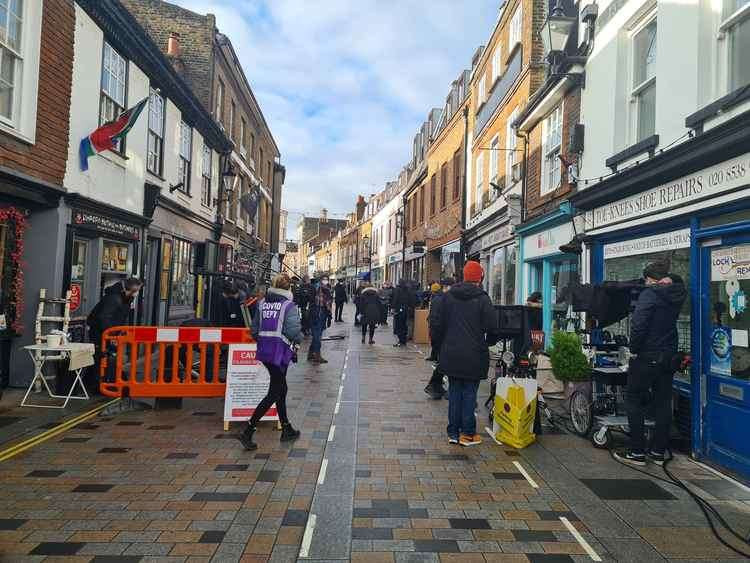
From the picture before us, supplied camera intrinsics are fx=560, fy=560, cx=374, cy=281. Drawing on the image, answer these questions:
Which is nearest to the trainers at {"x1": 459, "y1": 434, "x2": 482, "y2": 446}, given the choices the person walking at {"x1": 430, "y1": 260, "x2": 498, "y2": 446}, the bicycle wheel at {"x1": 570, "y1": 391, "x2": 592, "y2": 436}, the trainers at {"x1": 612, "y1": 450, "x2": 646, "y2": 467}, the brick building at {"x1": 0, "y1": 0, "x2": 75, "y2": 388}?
the person walking at {"x1": 430, "y1": 260, "x2": 498, "y2": 446}

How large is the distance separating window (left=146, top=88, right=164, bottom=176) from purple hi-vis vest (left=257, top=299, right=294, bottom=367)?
25.3ft

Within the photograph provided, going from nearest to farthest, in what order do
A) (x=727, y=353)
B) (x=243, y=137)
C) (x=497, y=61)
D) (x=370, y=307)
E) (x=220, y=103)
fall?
1. (x=727, y=353)
2. (x=370, y=307)
3. (x=497, y=61)
4. (x=220, y=103)
5. (x=243, y=137)

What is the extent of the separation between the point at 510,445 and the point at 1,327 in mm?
6518

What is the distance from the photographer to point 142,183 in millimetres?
11586

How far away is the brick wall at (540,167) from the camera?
32.8ft

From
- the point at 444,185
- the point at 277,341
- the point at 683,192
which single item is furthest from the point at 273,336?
the point at 444,185

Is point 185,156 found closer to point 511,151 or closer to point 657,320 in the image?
point 511,151

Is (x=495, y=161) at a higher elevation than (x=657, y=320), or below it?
higher

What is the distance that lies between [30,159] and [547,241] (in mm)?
8958

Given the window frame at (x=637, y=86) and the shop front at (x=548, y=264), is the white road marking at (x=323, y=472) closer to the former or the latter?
the shop front at (x=548, y=264)

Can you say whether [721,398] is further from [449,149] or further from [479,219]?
[449,149]

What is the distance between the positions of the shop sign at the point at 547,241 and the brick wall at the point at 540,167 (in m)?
0.46

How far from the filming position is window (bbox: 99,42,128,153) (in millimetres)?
9867

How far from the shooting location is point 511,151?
14.4 meters
